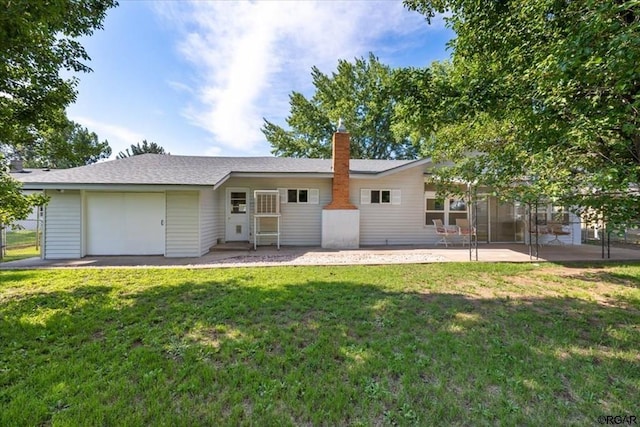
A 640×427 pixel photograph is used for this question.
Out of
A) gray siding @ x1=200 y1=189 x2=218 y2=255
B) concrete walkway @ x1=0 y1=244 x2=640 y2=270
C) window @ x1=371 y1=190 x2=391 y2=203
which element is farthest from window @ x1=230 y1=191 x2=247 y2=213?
window @ x1=371 y1=190 x2=391 y2=203

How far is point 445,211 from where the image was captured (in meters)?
12.4

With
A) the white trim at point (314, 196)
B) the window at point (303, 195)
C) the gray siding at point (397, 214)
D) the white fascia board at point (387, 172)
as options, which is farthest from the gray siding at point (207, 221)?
the gray siding at point (397, 214)

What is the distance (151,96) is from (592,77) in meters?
14.5

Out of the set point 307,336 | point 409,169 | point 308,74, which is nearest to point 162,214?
point 307,336

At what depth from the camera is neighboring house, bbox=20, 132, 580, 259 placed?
903 centimetres

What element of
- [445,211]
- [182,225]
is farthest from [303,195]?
[445,211]

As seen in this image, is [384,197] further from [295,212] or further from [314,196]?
[295,212]

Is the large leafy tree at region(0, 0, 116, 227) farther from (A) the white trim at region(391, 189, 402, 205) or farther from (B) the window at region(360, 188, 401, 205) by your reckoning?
(A) the white trim at region(391, 189, 402, 205)

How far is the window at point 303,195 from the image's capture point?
12.0 m

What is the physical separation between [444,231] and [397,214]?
1966mm

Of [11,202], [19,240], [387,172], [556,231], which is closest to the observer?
[11,202]

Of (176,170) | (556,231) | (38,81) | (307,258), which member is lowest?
(307,258)

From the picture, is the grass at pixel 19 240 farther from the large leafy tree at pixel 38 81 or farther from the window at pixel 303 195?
the window at pixel 303 195

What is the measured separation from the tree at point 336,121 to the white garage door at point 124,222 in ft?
58.0
